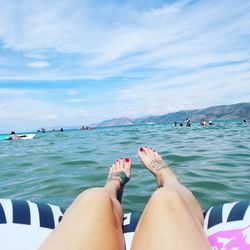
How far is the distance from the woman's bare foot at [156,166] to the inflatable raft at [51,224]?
4.02 ft

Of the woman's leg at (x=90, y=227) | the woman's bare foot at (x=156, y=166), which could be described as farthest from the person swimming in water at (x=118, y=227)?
Result: the woman's bare foot at (x=156, y=166)

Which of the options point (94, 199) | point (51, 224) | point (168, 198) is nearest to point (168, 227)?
point (168, 198)

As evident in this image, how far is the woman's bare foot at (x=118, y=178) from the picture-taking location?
3178 millimetres

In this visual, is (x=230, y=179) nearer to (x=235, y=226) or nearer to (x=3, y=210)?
(x=235, y=226)

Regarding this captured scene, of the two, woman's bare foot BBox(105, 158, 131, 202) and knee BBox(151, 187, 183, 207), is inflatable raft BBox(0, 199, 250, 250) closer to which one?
knee BBox(151, 187, 183, 207)

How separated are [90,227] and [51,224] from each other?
67 cm

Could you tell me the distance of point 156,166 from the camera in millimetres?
4203

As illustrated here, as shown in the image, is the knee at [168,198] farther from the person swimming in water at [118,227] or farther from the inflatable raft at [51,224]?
the inflatable raft at [51,224]

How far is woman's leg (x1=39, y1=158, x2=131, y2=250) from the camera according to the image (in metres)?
1.58

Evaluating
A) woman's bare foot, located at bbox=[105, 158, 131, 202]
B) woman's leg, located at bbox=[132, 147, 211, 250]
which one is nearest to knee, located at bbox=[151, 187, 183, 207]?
woman's leg, located at bbox=[132, 147, 211, 250]

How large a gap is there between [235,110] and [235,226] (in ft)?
→ 456

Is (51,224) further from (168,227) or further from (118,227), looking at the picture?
(168,227)

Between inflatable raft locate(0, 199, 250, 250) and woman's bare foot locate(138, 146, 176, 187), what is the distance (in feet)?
4.02

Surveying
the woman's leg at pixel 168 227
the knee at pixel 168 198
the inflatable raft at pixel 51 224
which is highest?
the knee at pixel 168 198
